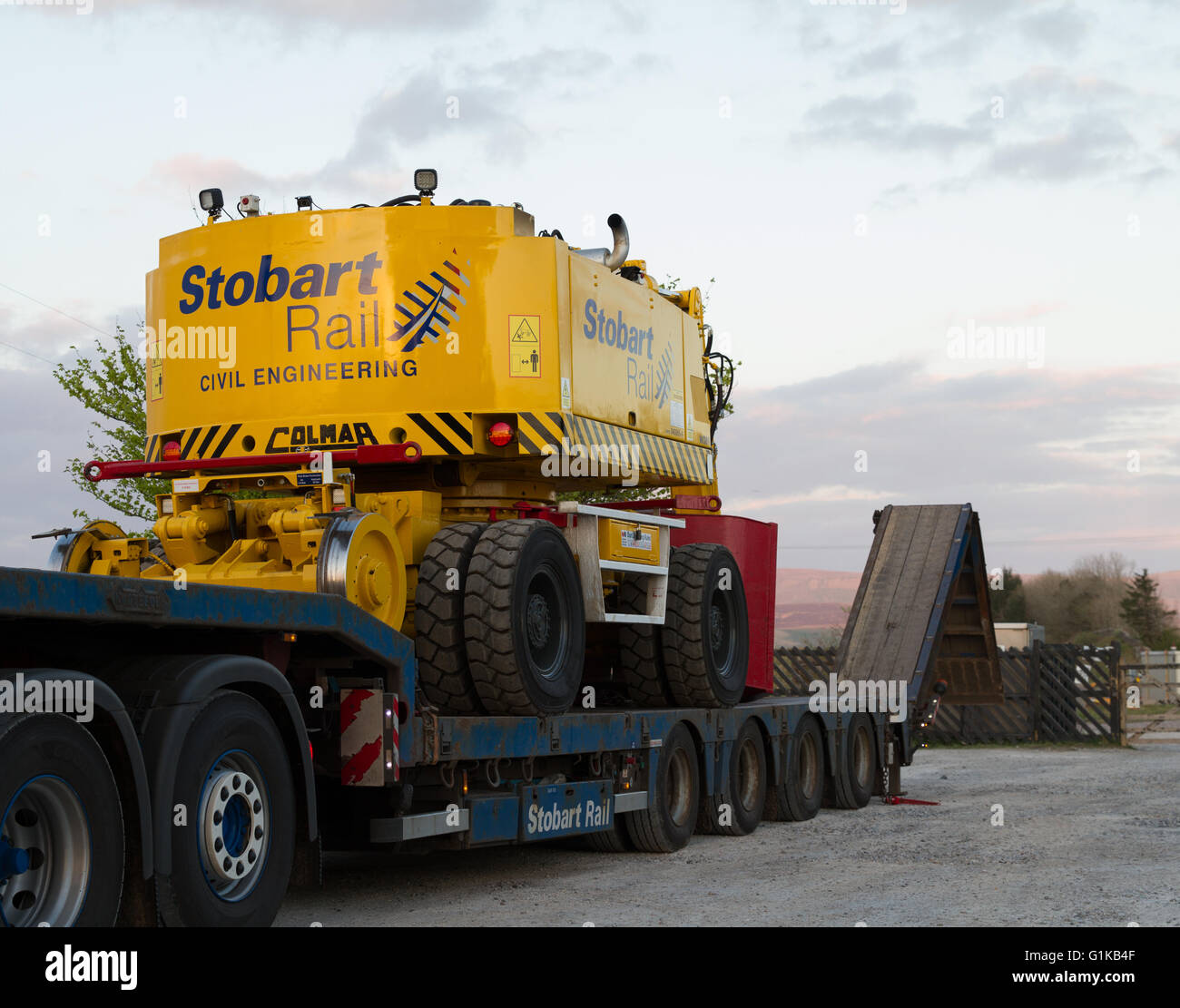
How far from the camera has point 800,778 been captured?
13797 millimetres

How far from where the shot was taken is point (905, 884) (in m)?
8.93

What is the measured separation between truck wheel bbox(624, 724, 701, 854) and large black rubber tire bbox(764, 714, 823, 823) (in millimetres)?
1792

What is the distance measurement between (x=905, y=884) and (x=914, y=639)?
7.92m

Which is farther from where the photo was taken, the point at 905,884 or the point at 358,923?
the point at 905,884

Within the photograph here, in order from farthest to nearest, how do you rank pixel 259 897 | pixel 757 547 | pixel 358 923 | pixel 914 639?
pixel 914 639
pixel 757 547
pixel 358 923
pixel 259 897

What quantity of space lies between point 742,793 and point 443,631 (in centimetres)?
478

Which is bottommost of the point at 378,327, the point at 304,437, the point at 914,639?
the point at 914,639

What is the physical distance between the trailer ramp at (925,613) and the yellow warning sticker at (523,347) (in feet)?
27.1

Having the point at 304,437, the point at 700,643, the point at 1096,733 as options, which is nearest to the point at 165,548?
the point at 304,437

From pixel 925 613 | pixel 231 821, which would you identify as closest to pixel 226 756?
pixel 231 821

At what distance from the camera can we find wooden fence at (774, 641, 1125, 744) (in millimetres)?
25594

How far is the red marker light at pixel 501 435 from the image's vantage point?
30.7 ft
